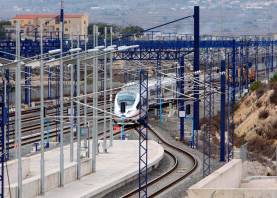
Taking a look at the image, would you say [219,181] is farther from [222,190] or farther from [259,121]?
[259,121]

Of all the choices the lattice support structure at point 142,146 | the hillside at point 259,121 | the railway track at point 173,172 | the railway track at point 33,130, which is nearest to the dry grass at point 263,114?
the hillside at point 259,121

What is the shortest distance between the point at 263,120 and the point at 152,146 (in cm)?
1065

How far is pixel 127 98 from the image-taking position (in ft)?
122

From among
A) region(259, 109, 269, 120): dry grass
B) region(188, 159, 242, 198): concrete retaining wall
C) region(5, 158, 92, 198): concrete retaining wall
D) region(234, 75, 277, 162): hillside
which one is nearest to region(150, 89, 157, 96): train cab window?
region(234, 75, 277, 162): hillside

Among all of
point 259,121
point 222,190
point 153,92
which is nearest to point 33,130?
point 153,92

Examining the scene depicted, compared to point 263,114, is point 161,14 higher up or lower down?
higher up

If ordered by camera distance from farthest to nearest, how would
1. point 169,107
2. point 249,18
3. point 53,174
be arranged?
1. point 249,18
2. point 169,107
3. point 53,174

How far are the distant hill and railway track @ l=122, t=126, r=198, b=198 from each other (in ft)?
302

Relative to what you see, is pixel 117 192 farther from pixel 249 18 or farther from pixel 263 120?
pixel 249 18

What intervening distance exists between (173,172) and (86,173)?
9.55ft

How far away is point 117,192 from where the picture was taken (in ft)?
70.9

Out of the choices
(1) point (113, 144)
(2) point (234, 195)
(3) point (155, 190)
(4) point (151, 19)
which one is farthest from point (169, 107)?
(4) point (151, 19)

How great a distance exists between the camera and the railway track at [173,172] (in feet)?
72.4

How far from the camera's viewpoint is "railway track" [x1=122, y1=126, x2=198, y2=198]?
22.1 m
